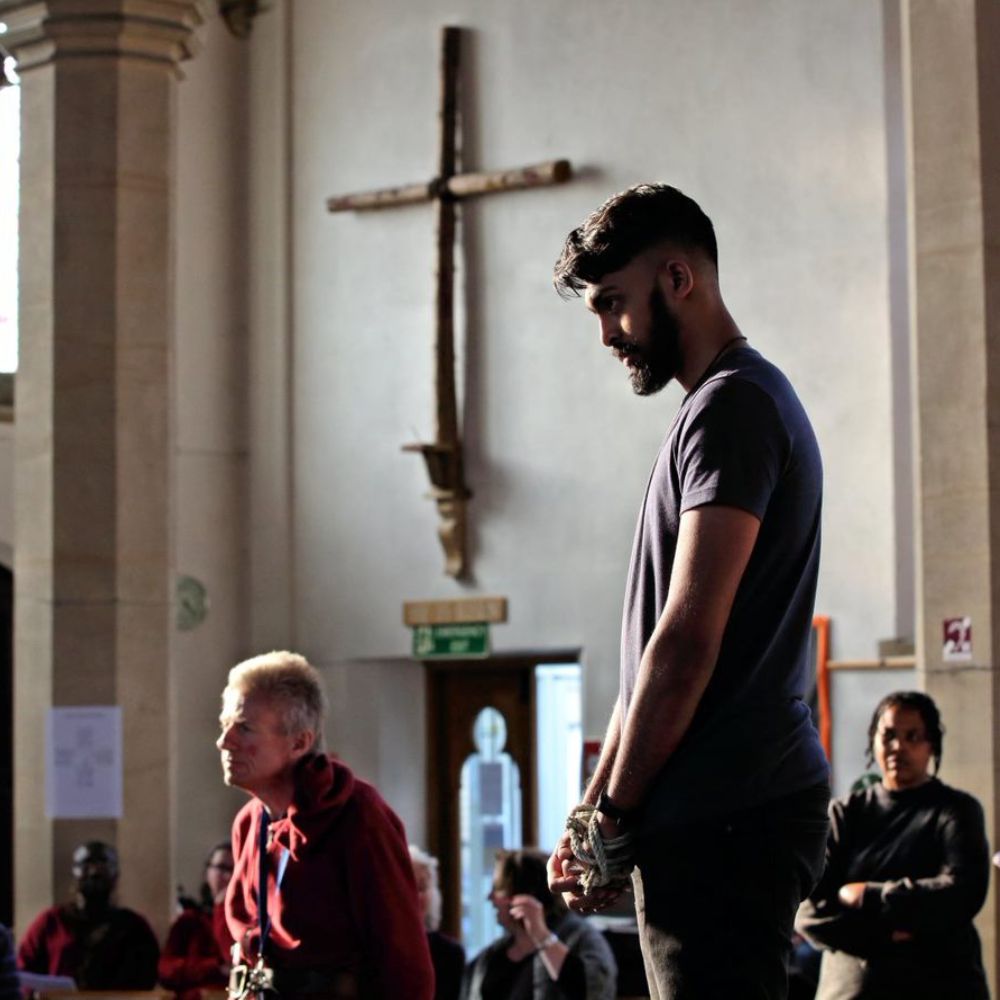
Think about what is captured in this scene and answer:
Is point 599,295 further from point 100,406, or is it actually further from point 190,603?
point 190,603

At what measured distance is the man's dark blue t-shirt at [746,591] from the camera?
8.12 feet

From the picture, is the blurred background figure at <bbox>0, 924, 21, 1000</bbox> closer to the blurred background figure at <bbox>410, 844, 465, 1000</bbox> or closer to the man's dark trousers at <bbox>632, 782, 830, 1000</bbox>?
the blurred background figure at <bbox>410, 844, 465, 1000</bbox>

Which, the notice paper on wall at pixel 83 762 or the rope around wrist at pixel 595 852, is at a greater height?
the rope around wrist at pixel 595 852

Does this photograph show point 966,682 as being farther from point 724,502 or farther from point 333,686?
point 333,686

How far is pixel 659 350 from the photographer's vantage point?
2646mm

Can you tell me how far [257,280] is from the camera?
1334 centimetres

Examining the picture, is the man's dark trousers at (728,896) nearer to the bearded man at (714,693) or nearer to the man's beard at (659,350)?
the bearded man at (714,693)

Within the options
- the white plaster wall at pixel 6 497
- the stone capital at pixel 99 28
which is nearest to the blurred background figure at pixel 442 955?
the stone capital at pixel 99 28

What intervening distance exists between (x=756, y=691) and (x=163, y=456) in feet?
20.0

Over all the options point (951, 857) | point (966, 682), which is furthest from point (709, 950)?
point (966, 682)

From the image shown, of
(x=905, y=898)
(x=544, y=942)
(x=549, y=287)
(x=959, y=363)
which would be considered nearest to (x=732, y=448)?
(x=905, y=898)

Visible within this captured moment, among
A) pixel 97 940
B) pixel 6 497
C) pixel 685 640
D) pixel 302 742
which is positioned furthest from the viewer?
pixel 6 497

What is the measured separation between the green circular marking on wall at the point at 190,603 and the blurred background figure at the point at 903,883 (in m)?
8.13

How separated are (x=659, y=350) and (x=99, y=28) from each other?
6.16 metres
